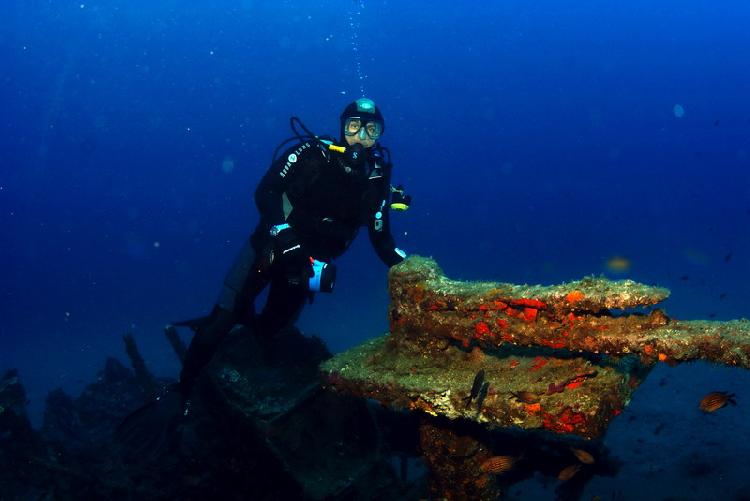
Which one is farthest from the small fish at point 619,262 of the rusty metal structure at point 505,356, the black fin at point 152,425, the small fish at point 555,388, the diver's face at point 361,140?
the black fin at point 152,425

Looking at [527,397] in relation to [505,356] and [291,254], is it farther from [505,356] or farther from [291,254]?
[291,254]

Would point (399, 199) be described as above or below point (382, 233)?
above

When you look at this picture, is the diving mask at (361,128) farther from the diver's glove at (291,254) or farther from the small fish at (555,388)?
the small fish at (555,388)

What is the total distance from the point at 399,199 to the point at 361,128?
40.4 inches

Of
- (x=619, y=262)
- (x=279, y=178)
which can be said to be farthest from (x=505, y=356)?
(x=619, y=262)

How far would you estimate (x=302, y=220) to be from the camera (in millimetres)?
5574

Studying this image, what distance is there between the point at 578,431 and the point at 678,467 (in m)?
7.42

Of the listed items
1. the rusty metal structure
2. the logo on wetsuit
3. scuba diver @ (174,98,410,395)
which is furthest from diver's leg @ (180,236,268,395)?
the rusty metal structure

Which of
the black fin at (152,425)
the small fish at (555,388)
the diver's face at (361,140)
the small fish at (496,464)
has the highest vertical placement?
the diver's face at (361,140)

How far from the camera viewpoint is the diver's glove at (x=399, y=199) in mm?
5761

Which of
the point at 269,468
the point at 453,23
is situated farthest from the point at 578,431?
the point at 453,23

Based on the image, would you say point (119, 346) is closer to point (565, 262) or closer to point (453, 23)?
point (565, 262)

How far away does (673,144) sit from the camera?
129m

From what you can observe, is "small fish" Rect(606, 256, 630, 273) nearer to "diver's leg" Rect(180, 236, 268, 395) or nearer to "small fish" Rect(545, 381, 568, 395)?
"diver's leg" Rect(180, 236, 268, 395)
